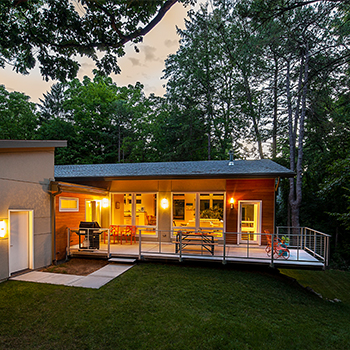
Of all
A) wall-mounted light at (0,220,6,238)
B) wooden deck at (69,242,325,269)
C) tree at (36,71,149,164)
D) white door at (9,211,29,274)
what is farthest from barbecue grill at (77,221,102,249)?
tree at (36,71,149,164)

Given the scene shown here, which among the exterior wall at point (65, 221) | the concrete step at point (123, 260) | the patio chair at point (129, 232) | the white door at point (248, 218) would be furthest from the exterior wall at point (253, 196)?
the exterior wall at point (65, 221)

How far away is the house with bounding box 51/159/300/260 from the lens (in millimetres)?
9305

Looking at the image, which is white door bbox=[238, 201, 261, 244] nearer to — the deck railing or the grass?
the deck railing

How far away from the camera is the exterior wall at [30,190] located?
6340 millimetres

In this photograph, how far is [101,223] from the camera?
1067 cm

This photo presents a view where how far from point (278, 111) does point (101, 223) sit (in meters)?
16.2

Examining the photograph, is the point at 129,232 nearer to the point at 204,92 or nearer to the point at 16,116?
the point at 204,92

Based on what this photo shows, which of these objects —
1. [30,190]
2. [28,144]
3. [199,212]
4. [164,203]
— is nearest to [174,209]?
[164,203]

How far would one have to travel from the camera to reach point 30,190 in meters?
7.17

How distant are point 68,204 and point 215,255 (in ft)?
18.7

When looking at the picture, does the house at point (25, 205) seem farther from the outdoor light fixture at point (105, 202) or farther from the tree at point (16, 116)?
the tree at point (16, 116)

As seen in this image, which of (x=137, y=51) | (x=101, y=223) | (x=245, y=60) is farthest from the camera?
(x=245, y=60)

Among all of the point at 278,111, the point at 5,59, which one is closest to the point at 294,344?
the point at 5,59

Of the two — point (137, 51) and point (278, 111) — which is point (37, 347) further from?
point (278, 111)
